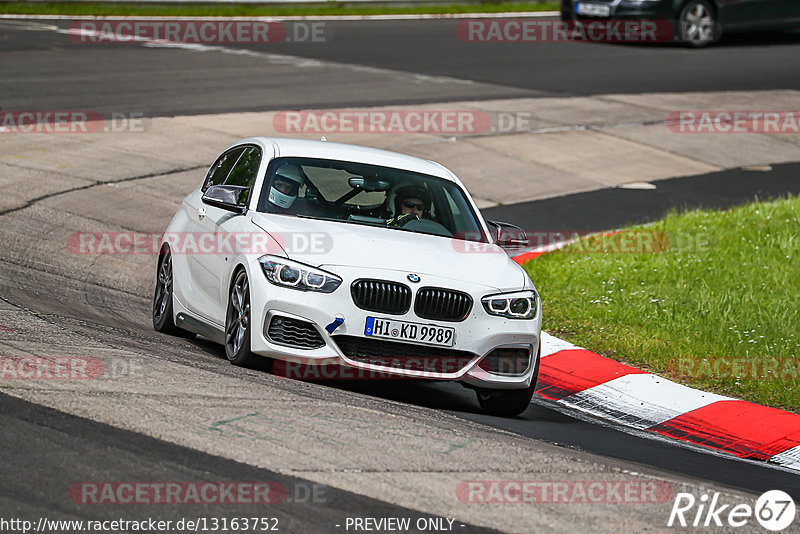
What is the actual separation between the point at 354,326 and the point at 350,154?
1935 millimetres

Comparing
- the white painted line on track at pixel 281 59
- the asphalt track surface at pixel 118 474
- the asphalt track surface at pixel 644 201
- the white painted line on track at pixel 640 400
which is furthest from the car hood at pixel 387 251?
the white painted line on track at pixel 281 59

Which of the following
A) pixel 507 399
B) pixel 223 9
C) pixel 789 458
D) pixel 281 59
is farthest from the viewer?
pixel 223 9

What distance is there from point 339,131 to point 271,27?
10.5 meters

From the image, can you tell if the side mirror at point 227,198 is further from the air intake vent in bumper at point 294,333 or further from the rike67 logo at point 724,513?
the rike67 logo at point 724,513

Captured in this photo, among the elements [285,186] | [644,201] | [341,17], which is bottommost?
[644,201]

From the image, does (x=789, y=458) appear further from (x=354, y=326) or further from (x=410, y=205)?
(x=410, y=205)

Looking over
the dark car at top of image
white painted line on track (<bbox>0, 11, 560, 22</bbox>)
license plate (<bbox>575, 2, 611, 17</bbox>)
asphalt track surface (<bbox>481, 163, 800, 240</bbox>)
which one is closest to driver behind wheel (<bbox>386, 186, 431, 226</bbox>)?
asphalt track surface (<bbox>481, 163, 800, 240</bbox>)

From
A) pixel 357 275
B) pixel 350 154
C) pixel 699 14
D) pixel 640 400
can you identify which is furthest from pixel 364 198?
pixel 699 14

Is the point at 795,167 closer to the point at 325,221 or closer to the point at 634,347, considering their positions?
the point at 634,347

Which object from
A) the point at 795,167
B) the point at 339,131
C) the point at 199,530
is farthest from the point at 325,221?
the point at 795,167

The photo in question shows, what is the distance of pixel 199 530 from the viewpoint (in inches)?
187

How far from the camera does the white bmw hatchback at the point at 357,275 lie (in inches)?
289

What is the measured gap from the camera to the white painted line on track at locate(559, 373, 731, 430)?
8.39 metres

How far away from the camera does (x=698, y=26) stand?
89.5ft
